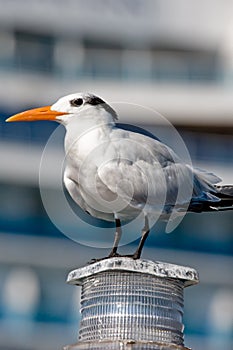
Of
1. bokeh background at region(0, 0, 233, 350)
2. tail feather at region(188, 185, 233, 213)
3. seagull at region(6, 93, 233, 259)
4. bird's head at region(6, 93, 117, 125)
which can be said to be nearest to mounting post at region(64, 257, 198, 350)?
seagull at region(6, 93, 233, 259)

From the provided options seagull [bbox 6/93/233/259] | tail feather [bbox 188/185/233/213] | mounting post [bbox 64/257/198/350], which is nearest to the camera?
mounting post [bbox 64/257/198/350]

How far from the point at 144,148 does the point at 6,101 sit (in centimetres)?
2525

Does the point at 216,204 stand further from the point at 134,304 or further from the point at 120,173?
the point at 134,304

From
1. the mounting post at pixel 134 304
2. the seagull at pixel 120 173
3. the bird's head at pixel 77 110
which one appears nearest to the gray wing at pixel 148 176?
the seagull at pixel 120 173

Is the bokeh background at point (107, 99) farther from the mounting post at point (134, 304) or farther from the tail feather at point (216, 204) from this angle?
the mounting post at point (134, 304)

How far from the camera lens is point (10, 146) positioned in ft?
99.7

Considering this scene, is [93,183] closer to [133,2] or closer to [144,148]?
[144,148]

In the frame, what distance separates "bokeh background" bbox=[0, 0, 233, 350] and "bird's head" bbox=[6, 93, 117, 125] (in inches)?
912

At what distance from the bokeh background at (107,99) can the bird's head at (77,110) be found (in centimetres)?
2317

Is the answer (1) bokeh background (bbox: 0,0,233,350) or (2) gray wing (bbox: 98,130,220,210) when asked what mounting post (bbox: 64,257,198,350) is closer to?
(2) gray wing (bbox: 98,130,220,210)

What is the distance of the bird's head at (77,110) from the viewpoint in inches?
213

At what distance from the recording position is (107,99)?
103 ft

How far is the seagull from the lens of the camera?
5.20 metres

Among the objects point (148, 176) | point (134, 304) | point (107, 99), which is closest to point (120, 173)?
point (148, 176)
